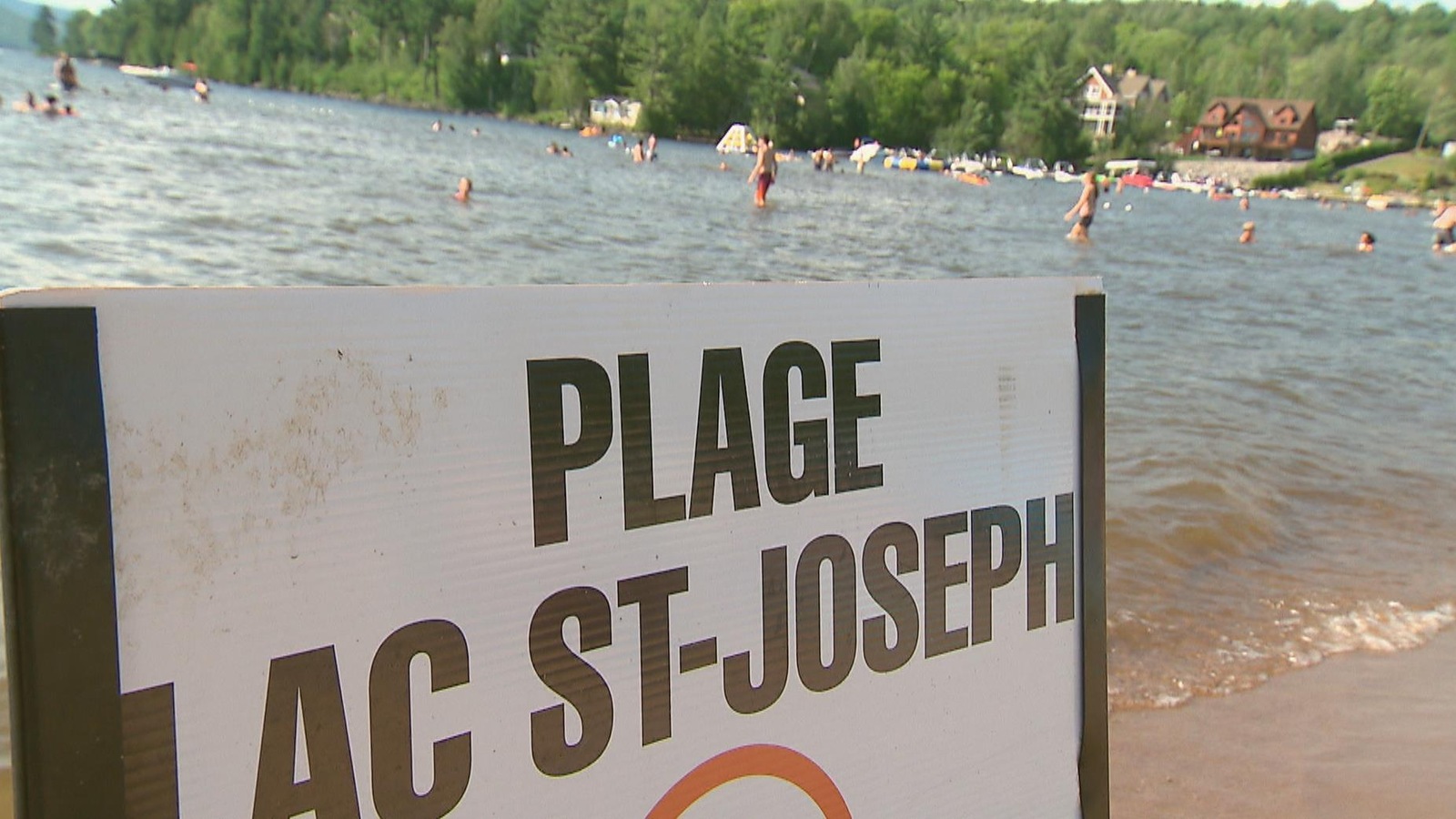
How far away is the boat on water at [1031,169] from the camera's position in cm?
7600

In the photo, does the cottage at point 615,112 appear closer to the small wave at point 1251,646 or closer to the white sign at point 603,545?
the small wave at point 1251,646

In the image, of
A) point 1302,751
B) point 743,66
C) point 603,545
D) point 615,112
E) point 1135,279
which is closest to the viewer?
point 603,545

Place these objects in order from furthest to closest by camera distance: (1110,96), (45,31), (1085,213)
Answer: (45,31) < (1110,96) < (1085,213)

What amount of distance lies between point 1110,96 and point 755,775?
13149 centimetres

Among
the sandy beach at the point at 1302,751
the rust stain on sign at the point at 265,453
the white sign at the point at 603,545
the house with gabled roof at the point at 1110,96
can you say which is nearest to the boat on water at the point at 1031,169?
the house with gabled roof at the point at 1110,96

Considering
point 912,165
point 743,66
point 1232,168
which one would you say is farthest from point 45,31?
point 1232,168

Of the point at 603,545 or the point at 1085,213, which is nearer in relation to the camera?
the point at 603,545

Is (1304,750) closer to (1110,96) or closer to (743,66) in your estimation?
(743,66)

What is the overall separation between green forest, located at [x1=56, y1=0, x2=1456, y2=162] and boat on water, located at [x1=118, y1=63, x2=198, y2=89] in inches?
82.4

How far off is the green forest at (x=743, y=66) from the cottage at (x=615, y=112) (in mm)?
1270

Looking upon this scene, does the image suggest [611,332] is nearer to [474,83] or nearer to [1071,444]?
[1071,444]

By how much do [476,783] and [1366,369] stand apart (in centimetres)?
1308

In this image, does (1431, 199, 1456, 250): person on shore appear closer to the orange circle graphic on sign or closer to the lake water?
the lake water

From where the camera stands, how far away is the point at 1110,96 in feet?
399
